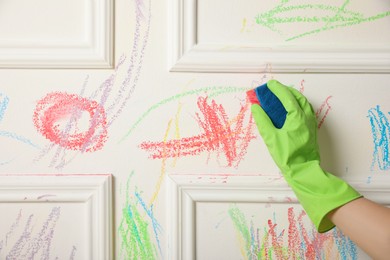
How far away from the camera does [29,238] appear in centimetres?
78

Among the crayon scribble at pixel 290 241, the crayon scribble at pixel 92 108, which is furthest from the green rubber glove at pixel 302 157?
the crayon scribble at pixel 92 108

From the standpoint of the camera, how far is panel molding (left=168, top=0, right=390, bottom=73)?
0.75 meters

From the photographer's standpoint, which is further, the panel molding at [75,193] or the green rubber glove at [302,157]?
the panel molding at [75,193]

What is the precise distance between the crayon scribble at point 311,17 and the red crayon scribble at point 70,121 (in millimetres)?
420

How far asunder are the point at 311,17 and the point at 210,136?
0.35 meters

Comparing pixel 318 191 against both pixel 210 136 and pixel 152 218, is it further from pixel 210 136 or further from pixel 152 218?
pixel 152 218

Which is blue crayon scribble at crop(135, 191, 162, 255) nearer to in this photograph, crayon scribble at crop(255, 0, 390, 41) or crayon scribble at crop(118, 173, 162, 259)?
crayon scribble at crop(118, 173, 162, 259)

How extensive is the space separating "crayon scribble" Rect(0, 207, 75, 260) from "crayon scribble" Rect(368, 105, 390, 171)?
725mm

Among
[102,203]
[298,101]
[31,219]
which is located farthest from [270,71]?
[31,219]

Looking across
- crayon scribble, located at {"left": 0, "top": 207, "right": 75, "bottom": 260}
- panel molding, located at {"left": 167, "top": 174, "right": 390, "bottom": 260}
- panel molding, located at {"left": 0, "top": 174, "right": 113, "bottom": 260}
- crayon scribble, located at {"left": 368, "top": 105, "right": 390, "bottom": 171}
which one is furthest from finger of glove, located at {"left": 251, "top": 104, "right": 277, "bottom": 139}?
crayon scribble, located at {"left": 0, "top": 207, "right": 75, "bottom": 260}

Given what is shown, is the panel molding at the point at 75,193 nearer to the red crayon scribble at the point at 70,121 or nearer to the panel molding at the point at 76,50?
the red crayon scribble at the point at 70,121

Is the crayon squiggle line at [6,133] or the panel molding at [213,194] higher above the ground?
the crayon squiggle line at [6,133]

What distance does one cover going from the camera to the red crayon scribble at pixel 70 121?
77cm

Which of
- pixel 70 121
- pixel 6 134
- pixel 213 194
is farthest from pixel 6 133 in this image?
pixel 213 194
